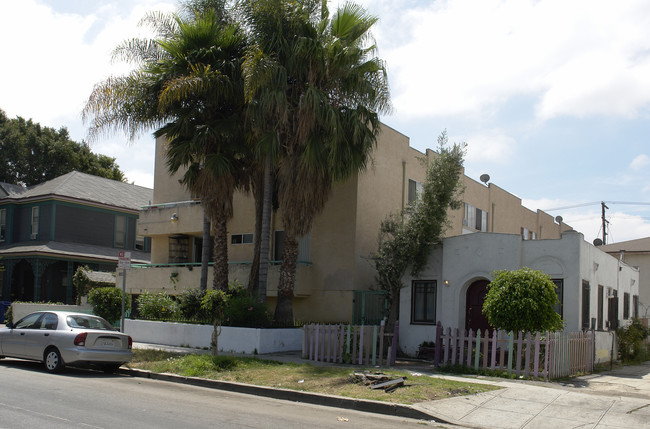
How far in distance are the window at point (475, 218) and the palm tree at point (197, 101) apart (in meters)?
11.3

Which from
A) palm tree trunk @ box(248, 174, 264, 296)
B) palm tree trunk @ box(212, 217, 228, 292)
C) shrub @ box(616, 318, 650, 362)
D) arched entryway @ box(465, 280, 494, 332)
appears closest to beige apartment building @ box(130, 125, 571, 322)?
palm tree trunk @ box(248, 174, 264, 296)

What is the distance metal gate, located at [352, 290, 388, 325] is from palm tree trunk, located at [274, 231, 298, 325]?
8.49 ft

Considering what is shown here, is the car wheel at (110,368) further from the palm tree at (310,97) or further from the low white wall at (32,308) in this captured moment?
the low white wall at (32,308)

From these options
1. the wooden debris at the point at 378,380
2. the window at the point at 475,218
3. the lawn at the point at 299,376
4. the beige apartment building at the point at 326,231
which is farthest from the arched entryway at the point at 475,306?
the window at the point at 475,218

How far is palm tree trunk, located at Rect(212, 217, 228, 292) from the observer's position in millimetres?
20828

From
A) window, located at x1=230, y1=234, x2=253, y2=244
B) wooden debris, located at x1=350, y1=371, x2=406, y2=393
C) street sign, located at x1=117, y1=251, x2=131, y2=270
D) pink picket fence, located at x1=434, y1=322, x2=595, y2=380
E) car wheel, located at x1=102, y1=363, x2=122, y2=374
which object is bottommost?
car wheel, located at x1=102, y1=363, x2=122, y2=374

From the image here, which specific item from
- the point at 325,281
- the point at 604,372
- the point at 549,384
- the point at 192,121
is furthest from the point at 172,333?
the point at 604,372

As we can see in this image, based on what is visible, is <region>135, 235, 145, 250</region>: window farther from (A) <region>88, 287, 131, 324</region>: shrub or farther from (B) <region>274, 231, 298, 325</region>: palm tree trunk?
(B) <region>274, 231, 298, 325</region>: palm tree trunk

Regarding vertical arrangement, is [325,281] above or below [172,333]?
above

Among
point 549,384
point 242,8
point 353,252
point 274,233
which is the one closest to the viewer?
point 549,384

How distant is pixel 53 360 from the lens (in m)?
13.9

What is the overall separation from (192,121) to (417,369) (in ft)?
36.8

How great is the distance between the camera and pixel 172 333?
19.9m

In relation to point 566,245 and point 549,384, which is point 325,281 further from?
point 549,384
